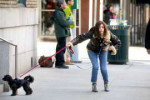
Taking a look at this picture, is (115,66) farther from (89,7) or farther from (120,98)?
(89,7)

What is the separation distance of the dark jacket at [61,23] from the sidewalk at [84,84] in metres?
1.02

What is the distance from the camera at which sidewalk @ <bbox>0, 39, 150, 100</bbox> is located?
A: 10.7m

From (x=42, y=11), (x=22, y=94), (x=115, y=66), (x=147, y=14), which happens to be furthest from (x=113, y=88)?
(x=42, y=11)

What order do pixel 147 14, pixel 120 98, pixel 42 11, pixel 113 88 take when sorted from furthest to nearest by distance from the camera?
pixel 42 11 < pixel 147 14 < pixel 113 88 < pixel 120 98

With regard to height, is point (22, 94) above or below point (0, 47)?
below

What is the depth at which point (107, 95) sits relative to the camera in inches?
Result: 430

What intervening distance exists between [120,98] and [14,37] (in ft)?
12.5

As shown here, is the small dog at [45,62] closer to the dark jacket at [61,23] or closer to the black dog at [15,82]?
the dark jacket at [61,23]

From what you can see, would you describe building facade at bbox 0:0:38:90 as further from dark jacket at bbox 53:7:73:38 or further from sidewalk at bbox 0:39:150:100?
dark jacket at bbox 53:7:73:38

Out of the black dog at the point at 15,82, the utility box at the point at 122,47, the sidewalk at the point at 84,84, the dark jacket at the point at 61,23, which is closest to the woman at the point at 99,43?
the sidewalk at the point at 84,84

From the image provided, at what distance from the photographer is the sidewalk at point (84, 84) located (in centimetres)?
1074

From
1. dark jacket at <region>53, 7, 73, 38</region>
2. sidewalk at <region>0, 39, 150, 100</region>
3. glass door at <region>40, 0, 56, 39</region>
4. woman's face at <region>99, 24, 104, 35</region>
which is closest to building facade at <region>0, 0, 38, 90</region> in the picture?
sidewalk at <region>0, 39, 150, 100</region>

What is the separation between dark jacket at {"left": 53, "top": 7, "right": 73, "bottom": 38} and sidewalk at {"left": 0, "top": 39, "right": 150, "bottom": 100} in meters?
1.02

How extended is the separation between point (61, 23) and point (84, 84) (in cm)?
296
